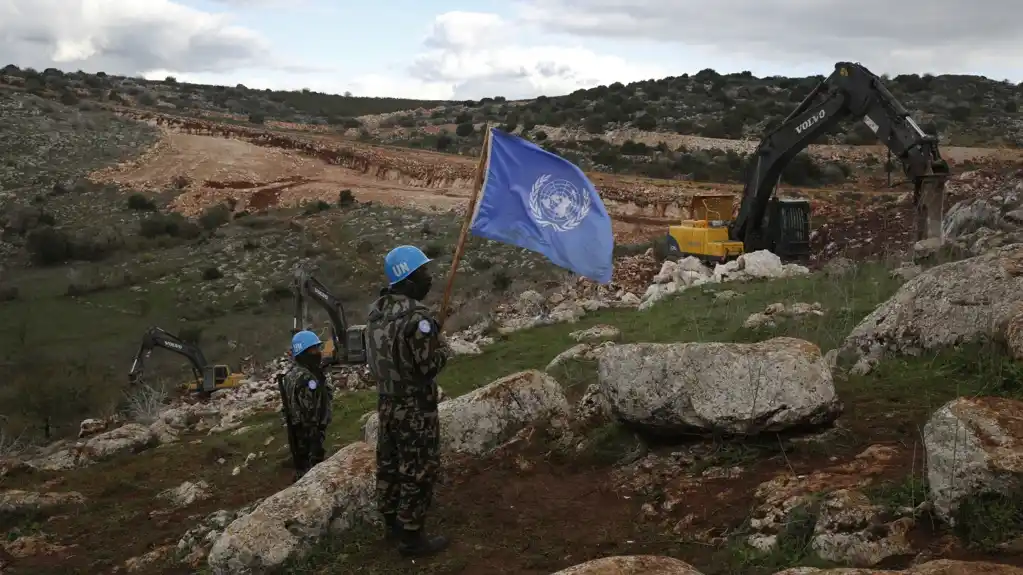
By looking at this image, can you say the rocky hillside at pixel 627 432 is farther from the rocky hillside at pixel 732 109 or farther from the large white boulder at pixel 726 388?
the rocky hillside at pixel 732 109

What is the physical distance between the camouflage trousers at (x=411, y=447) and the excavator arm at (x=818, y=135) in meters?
11.5

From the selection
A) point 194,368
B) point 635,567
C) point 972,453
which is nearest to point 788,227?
point 194,368

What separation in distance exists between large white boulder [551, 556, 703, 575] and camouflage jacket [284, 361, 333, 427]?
3.98 metres

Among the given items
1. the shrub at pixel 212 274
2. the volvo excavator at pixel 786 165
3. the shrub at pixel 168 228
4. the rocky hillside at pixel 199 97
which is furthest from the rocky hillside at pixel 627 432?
the rocky hillside at pixel 199 97

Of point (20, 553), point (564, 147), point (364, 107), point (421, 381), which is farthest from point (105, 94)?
point (421, 381)

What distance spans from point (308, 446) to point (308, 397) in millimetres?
501

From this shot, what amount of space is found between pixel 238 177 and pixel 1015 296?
3369cm

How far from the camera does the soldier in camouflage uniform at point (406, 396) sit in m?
5.12

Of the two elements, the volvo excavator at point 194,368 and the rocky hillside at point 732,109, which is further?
A: the rocky hillside at point 732,109

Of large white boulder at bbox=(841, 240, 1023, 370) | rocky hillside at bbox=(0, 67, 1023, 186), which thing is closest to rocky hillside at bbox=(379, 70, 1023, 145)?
rocky hillside at bbox=(0, 67, 1023, 186)

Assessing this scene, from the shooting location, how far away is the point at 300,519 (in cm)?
570

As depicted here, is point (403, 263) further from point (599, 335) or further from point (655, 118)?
point (655, 118)

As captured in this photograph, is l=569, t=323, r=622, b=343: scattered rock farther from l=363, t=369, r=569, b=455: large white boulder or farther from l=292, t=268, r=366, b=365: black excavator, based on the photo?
l=292, t=268, r=366, b=365: black excavator

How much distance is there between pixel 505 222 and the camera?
634cm
